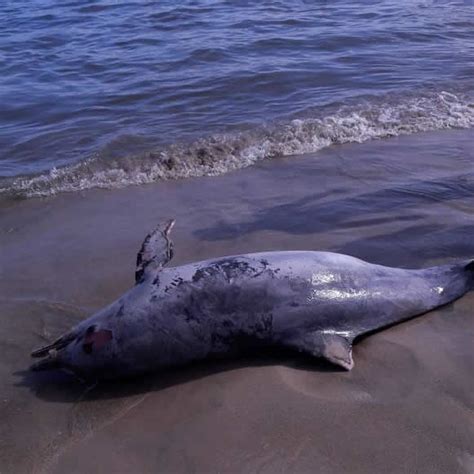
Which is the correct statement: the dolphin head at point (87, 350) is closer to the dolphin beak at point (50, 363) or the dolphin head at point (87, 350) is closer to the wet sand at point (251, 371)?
the dolphin beak at point (50, 363)

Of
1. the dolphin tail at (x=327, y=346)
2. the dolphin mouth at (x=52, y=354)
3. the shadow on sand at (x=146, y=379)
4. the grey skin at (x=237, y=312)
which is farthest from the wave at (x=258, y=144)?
the dolphin tail at (x=327, y=346)

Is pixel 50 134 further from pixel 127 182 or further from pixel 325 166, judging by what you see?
pixel 325 166

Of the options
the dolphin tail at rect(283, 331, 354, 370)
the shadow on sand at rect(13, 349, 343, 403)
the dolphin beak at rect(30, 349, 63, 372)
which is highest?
the dolphin tail at rect(283, 331, 354, 370)

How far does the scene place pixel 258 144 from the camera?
25.1 ft

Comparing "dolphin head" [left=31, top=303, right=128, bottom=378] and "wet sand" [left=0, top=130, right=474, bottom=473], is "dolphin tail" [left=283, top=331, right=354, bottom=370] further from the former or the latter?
"dolphin head" [left=31, top=303, right=128, bottom=378]

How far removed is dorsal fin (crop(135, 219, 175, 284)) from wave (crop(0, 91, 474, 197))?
7.92 feet

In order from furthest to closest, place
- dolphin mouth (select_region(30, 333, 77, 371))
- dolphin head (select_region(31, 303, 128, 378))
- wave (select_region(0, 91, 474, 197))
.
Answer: wave (select_region(0, 91, 474, 197))
dolphin mouth (select_region(30, 333, 77, 371))
dolphin head (select_region(31, 303, 128, 378))

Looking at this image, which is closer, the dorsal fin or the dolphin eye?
the dolphin eye

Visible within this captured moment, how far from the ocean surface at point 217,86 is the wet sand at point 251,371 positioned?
132 cm

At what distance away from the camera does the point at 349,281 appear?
4.21m

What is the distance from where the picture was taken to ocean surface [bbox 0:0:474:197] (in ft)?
24.9

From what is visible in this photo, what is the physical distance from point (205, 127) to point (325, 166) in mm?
1980

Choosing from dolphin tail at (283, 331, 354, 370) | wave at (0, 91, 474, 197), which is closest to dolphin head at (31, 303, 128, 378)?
dolphin tail at (283, 331, 354, 370)

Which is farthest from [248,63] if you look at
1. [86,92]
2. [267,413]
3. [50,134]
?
[267,413]
